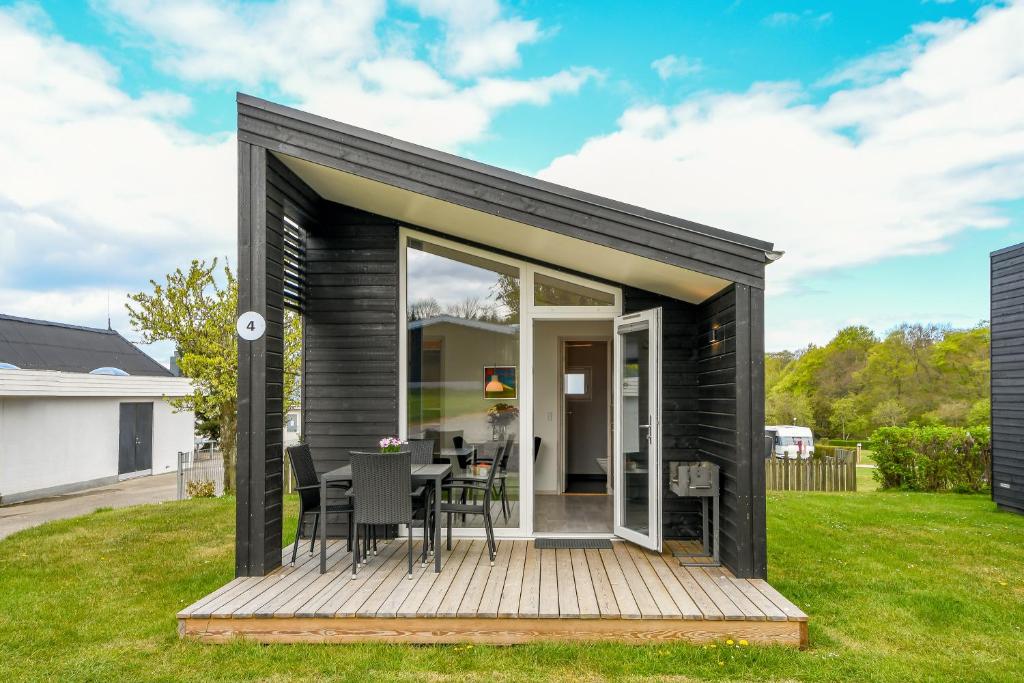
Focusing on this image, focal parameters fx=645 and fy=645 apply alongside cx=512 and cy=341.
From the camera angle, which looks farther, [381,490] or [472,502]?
[472,502]

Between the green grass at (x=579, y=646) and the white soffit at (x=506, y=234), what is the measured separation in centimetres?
232

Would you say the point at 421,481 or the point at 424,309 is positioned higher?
the point at 424,309

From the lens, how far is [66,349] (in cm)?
1934

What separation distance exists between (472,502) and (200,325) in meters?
10.7

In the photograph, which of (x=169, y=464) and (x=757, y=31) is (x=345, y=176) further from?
(x=169, y=464)

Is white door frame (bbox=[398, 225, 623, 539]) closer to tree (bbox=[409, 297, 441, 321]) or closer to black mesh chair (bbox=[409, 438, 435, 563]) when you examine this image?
tree (bbox=[409, 297, 441, 321])

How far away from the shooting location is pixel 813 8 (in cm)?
1140

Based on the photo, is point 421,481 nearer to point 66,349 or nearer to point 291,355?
point 291,355

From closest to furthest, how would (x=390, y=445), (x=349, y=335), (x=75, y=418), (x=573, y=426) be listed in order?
1. (x=390, y=445)
2. (x=349, y=335)
3. (x=573, y=426)
4. (x=75, y=418)

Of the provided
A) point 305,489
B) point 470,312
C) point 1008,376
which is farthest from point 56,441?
point 1008,376

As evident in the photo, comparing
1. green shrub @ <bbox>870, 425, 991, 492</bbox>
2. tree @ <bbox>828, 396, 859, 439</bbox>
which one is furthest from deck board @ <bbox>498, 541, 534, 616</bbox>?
tree @ <bbox>828, 396, 859, 439</bbox>

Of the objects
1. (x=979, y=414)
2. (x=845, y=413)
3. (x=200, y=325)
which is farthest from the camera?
(x=845, y=413)

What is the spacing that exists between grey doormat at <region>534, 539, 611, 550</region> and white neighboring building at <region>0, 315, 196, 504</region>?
12463 mm

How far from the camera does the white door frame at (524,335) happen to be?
550cm
